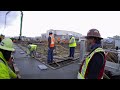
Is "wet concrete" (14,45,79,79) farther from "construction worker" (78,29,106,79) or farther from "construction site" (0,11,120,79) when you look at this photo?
"construction worker" (78,29,106,79)

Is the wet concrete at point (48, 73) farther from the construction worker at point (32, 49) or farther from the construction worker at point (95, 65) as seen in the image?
the construction worker at point (95, 65)

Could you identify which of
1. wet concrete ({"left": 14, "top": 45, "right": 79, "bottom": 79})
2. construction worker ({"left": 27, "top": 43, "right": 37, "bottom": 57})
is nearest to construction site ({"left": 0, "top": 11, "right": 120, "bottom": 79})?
wet concrete ({"left": 14, "top": 45, "right": 79, "bottom": 79})

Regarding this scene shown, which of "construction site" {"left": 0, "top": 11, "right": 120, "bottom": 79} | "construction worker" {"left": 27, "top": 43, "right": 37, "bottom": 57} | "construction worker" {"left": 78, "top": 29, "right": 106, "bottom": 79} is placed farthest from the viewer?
"construction worker" {"left": 27, "top": 43, "right": 37, "bottom": 57}

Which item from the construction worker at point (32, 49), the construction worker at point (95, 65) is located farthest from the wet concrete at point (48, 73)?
the construction worker at point (95, 65)

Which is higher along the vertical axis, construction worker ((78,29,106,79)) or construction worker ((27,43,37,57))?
construction worker ((78,29,106,79))

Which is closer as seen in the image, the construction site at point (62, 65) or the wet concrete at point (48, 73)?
the construction site at point (62, 65)

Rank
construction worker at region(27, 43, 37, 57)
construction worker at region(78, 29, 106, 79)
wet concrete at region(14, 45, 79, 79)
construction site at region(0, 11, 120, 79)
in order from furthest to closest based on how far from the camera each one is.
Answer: construction worker at region(27, 43, 37, 57), wet concrete at region(14, 45, 79, 79), construction site at region(0, 11, 120, 79), construction worker at region(78, 29, 106, 79)

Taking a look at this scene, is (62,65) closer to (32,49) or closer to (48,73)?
(48,73)
